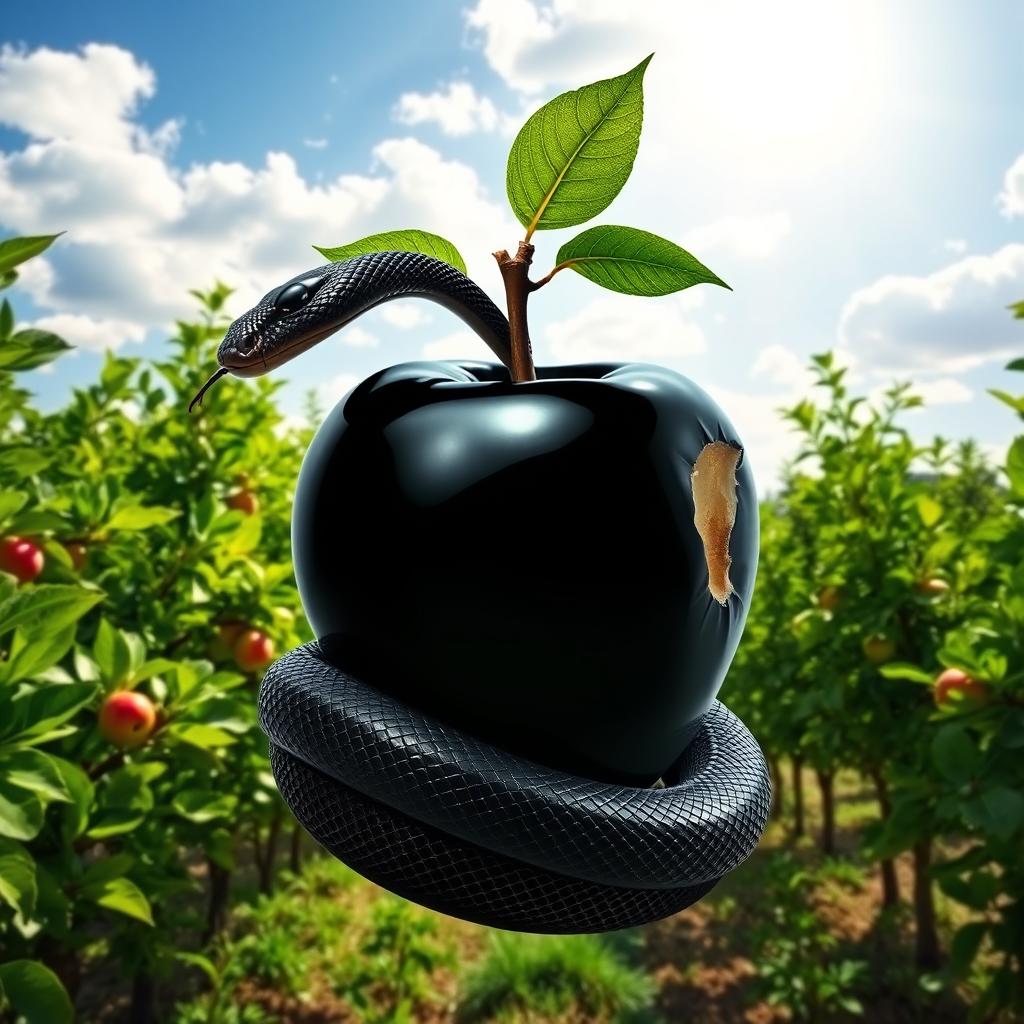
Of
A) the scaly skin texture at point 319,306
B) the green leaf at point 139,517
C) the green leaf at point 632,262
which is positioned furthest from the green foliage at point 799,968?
the scaly skin texture at point 319,306

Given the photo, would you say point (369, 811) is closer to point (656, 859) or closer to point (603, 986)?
point (656, 859)

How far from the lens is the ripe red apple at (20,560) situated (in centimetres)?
258

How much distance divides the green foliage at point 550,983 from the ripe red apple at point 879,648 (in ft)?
11.7

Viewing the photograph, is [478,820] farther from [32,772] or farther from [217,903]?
[217,903]

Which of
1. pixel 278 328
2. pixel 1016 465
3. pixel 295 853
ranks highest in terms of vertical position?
pixel 278 328

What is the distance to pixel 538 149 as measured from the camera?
0.81 metres

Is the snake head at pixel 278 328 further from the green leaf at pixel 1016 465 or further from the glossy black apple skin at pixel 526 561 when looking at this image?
the green leaf at pixel 1016 465

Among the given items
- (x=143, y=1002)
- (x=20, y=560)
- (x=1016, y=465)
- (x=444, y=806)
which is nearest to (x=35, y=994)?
(x=20, y=560)

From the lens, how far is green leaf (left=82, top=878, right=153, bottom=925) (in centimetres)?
237

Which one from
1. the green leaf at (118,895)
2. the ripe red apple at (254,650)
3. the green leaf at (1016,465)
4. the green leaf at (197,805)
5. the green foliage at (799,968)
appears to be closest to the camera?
the green leaf at (118,895)

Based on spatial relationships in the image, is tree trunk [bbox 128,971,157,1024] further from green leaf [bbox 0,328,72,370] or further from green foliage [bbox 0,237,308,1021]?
green leaf [bbox 0,328,72,370]

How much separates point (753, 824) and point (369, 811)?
0.36 metres

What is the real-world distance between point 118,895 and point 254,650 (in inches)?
50.8

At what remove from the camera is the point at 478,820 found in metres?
0.68
